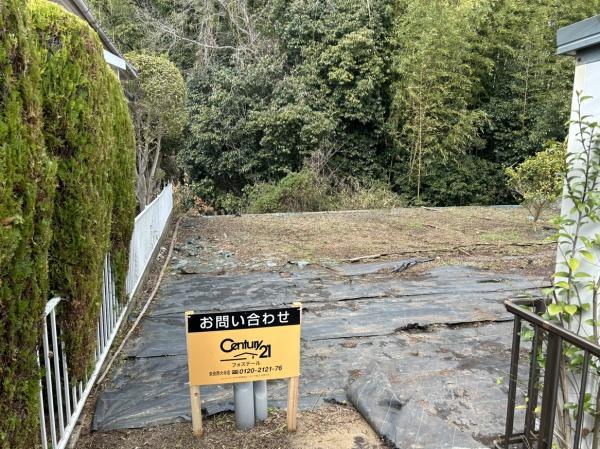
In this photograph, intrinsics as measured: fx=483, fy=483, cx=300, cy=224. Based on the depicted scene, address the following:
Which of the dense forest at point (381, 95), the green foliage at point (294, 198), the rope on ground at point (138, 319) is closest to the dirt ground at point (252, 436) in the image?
the rope on ground at point (138, 319)

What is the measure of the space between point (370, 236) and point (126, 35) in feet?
36.5

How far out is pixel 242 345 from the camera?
2.24 m

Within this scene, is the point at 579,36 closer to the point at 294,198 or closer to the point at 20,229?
the point at 20,229

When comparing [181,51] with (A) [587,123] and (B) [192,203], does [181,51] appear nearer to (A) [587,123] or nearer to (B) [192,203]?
(B) [192,203]

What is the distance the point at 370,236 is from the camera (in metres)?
7.55

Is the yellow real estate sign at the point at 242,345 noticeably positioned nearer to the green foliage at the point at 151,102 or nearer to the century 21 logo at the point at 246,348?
the century 21 logo at the point at 246,348

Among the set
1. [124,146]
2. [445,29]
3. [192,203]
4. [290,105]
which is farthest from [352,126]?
[124,146]

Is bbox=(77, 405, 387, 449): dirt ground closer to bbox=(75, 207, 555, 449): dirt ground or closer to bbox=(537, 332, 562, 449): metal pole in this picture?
bbox=(75, 207, 555, 449): dirt ground

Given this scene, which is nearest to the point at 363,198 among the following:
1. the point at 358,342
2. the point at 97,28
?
the point at 97,28

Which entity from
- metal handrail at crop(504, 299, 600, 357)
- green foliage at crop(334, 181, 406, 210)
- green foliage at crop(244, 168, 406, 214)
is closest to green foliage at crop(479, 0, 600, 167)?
green foliage at crop(334, 181, 406, 210)

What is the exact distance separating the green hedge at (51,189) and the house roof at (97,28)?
1597 mm

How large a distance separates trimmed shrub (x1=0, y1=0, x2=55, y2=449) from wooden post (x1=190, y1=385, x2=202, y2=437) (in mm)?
702

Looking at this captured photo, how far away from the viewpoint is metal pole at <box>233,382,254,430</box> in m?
2.30

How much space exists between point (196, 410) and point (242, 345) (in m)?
0.38
